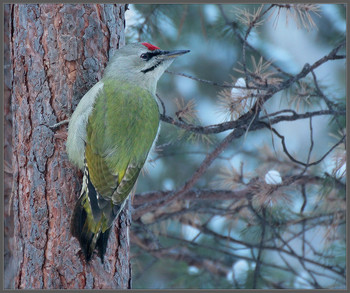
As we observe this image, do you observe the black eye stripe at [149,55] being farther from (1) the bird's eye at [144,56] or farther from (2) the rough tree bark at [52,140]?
(2) the rough tree bark at [52,140]

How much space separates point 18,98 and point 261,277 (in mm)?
2632

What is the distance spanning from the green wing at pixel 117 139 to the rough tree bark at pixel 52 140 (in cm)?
13

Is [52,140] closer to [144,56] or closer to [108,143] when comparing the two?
[108,143]

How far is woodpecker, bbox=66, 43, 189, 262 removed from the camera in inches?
101

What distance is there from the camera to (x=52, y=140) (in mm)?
2689

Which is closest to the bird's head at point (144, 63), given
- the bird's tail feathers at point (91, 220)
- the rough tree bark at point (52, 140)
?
the rough tree bark at point (52, 140)

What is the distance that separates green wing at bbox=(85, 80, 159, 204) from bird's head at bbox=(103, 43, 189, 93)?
0.17 m

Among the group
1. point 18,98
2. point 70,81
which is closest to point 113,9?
point 70,81

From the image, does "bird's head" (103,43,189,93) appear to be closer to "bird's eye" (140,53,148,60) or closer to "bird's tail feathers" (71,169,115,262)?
"bird's eye" (140,53,148,60)

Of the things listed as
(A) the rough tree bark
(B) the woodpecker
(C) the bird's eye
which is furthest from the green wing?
(C) the bird's eye

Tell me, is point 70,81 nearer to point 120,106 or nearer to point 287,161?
point 120,106

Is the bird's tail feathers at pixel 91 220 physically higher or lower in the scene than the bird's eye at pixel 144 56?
lower

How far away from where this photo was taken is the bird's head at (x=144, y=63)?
3.06 metres

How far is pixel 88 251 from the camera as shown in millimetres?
2506
